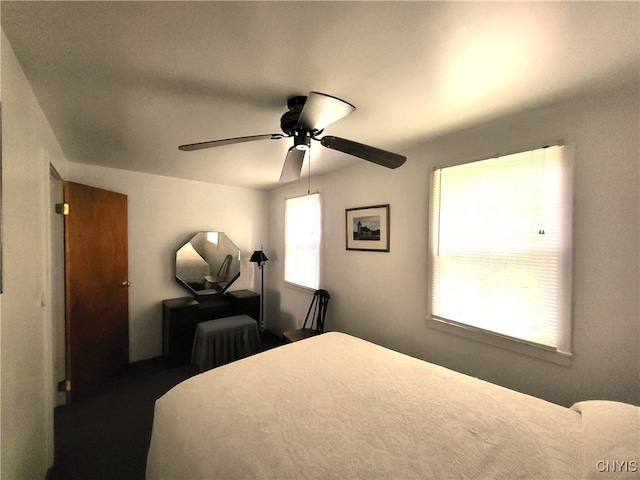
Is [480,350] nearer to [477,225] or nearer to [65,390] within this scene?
[477,225]

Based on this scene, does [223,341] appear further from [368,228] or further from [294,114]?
[294,114]

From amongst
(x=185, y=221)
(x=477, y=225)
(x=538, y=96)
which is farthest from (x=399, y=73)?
(x=185, y=221)

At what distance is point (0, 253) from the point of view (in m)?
0.84

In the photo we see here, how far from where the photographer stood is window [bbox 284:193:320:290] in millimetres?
3389

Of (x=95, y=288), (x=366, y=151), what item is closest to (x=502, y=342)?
(x=366, y=151)

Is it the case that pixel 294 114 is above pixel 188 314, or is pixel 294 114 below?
above

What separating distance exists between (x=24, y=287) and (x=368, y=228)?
8.16 feet

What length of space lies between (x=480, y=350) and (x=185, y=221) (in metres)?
3.66

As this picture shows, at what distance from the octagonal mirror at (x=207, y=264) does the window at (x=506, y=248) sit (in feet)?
9.56

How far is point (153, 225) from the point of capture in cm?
322

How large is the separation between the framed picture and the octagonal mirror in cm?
198

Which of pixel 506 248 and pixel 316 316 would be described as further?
pixel 316 316

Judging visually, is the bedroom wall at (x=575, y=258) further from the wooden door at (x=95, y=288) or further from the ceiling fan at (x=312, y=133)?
the wooden door at (x=95, y=288)

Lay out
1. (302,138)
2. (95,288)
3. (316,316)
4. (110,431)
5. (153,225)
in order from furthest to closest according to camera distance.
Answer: (316,316)
(153,225)
(95,288)
(110,431)
(302,138)
